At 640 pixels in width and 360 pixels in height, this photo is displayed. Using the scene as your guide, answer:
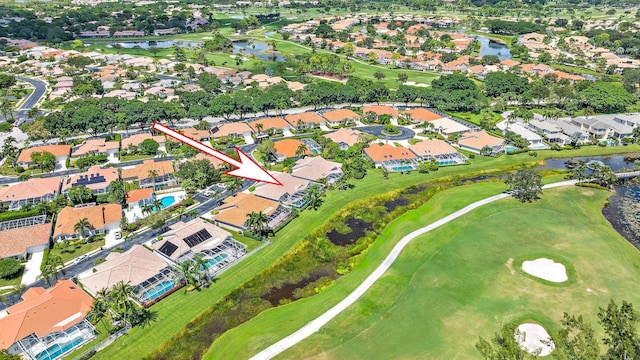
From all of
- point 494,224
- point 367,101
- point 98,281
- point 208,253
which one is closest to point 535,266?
point 494,224

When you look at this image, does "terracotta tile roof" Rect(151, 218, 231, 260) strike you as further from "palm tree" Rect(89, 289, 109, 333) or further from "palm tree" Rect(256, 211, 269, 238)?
"palm tree" Rect(89, 289, 109, 333)

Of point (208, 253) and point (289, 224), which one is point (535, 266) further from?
point (208, 253)

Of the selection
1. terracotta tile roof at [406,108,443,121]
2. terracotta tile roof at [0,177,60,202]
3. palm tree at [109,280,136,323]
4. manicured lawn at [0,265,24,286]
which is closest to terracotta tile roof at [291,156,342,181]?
terracotta tile roof at [406,108,443,121]

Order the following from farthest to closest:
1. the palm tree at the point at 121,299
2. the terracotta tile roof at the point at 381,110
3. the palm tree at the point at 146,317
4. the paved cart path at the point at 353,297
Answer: the terracotta tile roof at the point at 381,110 → the palm tree at the point at 146,317 → the palm tree at the point at 121,299 → the paved cart path at the point at 353,297

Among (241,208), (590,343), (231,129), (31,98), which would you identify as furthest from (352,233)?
(31,98)

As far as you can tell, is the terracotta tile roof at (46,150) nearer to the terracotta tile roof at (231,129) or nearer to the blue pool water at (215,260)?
the terracotta tile roof at (231,129)

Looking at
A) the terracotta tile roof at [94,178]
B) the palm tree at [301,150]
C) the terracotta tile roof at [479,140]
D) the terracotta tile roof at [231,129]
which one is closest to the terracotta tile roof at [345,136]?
the palm tree at [301,150]
